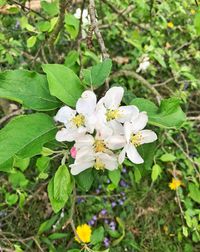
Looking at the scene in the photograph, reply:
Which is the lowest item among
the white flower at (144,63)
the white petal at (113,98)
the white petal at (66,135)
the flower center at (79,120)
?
the white flower at (144,63)

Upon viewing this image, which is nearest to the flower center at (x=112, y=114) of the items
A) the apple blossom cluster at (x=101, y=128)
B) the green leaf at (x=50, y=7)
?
the apple blossom cluster at (x=101, y=128)

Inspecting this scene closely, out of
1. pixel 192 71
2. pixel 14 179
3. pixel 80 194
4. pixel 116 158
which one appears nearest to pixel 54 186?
pixel 116 158

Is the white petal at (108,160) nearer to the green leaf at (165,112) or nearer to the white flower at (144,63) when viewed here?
the green leaf at (165,112)

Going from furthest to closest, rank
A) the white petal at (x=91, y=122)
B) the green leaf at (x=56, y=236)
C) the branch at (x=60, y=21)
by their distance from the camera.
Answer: the green leaf at (x=56, y=236)
the branch at (x=60, y=21)
the white petal at (x=91, y=122)

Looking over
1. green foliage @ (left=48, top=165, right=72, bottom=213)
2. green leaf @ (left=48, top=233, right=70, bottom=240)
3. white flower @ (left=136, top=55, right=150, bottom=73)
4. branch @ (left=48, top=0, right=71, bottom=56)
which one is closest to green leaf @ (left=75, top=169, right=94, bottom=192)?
green foliage @ (left=48, top=165, right=72, bottom=213)

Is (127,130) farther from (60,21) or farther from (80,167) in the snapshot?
(60,21)

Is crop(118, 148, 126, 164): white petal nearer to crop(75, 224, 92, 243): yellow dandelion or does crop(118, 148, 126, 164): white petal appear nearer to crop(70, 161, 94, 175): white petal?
crop(70, 161, 94, 175): white petal
